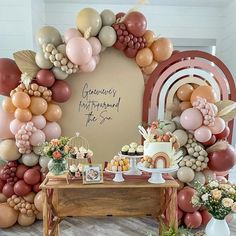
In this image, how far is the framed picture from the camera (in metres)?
2.05

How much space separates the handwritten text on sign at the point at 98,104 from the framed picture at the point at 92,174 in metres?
0.93

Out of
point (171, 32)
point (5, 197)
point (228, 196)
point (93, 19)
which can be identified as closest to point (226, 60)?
point (171, 32)

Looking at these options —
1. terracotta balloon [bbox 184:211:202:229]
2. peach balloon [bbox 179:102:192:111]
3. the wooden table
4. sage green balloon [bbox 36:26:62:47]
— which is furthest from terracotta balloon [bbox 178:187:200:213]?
sage green balloon [bbox 36:26:62:47]

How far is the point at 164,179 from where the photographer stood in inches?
85.4

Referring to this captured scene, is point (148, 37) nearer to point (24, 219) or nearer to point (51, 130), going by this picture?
point (51, 130)

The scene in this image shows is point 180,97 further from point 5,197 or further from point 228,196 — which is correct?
point 5,197

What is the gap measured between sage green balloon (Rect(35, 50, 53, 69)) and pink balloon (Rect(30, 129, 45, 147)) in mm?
632

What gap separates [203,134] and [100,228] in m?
1.43

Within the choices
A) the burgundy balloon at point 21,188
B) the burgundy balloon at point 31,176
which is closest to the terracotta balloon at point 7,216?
the burgundy balloon at point 21,188

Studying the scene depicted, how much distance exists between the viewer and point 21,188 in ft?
8.87

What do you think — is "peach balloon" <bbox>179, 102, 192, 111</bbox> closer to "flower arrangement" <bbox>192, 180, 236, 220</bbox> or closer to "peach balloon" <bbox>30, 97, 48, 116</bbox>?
"flower arrangement" <bbox>192, 180, 236, 220</bbox>

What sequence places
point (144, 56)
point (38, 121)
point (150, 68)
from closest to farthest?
point (38, 121) < point (144, 56) < point (150, 68)

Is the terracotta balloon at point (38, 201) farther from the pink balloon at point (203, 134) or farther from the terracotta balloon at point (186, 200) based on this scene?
the pink balloon at point (203, 134)

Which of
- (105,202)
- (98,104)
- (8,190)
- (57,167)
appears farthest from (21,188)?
(98,104)
